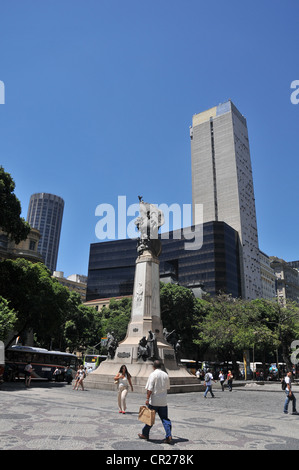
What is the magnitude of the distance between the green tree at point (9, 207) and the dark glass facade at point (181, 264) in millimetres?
56076

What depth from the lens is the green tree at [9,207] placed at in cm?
2505

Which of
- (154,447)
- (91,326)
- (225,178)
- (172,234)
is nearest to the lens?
(154,447)

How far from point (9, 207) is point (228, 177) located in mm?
84782

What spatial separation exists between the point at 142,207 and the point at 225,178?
270 feet

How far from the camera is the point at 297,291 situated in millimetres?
139000

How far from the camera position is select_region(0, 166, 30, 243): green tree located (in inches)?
986

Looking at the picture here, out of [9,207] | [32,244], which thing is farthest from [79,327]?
[9,207]

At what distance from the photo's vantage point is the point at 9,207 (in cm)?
2553

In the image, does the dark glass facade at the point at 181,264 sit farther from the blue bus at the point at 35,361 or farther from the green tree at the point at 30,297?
the green tree at the point at 30,297

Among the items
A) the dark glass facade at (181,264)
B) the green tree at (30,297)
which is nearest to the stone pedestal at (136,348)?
the green tree at (30,297)

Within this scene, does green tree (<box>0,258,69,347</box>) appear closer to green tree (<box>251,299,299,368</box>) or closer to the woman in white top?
green tree (<box>251,299,299,368</box>)

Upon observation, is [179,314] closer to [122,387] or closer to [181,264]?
[181,264]

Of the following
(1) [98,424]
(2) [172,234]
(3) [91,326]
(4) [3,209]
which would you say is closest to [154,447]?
(1) [98,424]
